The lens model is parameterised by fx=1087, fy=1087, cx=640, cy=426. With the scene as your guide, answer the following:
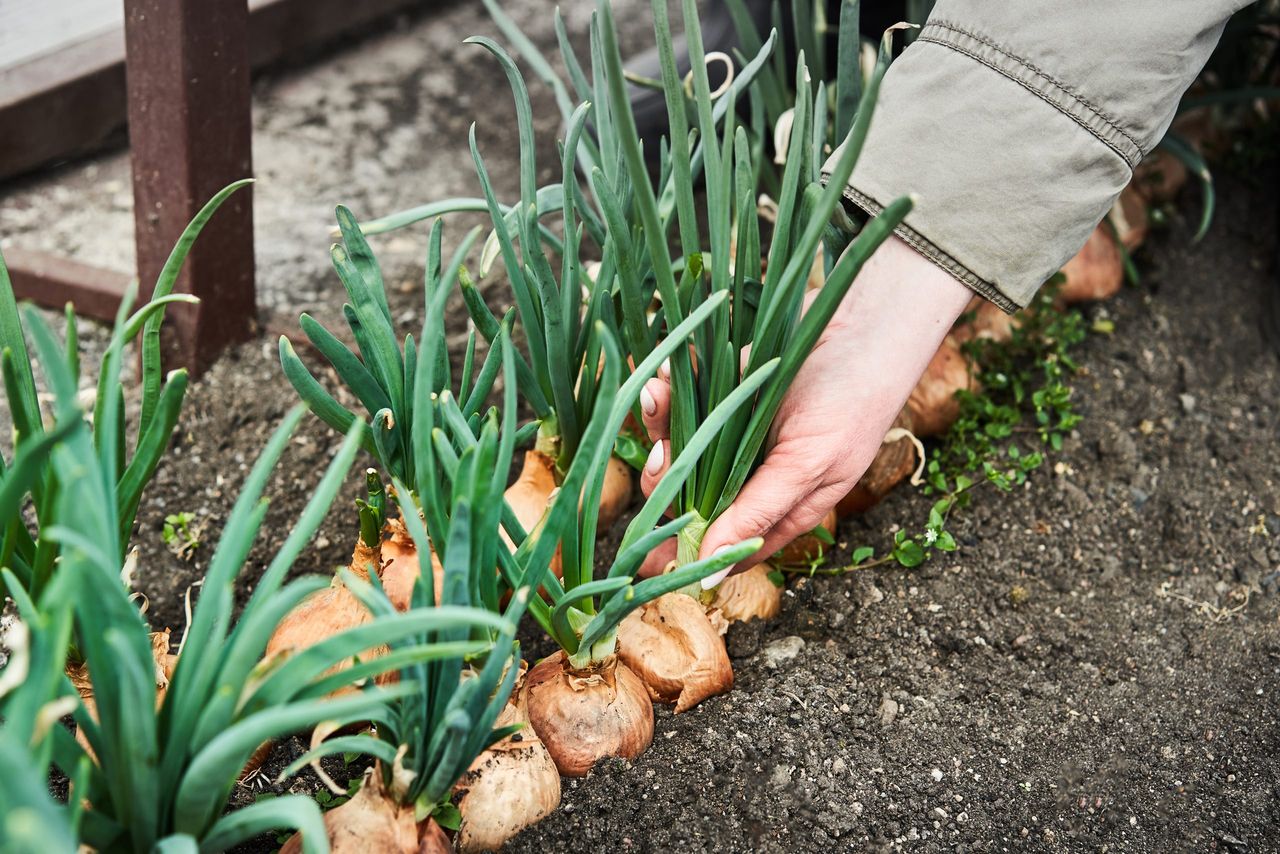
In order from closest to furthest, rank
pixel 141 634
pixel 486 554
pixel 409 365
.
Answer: pixel 141 634 < pixel 486 554 < pixel 409 365

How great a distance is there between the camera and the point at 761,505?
1.09 meters

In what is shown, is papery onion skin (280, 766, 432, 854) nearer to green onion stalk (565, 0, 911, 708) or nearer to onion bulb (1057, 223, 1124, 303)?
green onion stalk (565, 0, 911, 708)

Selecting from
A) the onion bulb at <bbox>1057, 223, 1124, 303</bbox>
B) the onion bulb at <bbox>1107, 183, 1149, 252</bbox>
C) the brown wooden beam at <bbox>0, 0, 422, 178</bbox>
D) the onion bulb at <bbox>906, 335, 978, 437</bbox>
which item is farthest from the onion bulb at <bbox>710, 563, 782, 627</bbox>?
the brown wooden beam at <bbox>0, 0, 422, 178</bbox>

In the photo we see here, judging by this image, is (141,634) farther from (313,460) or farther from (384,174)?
(384,174)

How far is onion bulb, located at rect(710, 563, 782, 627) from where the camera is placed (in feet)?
3.89

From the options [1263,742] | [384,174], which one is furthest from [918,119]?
[384,174]

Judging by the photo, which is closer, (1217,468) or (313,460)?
(313,460)

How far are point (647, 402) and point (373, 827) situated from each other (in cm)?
51

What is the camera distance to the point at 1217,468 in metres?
1.55

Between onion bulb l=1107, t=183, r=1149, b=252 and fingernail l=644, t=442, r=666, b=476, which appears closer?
fingernail l=644, t=442, r=666, b=476

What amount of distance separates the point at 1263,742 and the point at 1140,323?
0.77 metres

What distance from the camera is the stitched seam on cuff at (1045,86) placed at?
1.09 m

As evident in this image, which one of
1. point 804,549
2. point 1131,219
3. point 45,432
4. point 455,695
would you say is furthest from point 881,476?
point 45,432

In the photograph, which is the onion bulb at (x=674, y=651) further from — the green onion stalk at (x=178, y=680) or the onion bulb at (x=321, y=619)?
the green onion stalk at (x=178, y=680)
